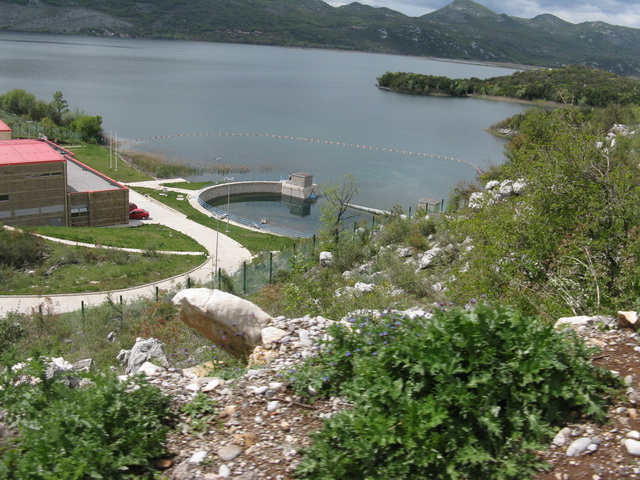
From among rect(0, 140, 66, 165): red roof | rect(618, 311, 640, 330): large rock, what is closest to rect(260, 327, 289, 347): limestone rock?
rect(618, 311, 640, 330): large rock

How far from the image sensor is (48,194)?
3538 centimetres

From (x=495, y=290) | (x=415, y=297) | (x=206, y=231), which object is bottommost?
(x=206, y=231)

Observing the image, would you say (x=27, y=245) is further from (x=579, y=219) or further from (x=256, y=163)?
(x=256, y=163)

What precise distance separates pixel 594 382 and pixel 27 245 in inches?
1081

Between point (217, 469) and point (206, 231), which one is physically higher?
point (217, 469)

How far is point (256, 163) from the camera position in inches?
2373

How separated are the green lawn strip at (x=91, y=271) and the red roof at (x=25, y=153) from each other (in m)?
8.10

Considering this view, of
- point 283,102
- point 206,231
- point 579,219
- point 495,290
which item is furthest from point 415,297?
point 283,102

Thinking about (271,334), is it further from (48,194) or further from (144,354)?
(48,194)

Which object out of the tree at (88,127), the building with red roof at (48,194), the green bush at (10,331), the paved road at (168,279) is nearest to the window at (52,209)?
the building with red roof at (48,194)

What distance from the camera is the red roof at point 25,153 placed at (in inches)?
1348

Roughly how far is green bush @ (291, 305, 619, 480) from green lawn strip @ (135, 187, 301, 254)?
1048 inches

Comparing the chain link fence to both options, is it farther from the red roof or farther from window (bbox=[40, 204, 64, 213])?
the red roof

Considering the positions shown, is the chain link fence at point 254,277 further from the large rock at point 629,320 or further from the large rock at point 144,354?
the large rock at point 629,320
